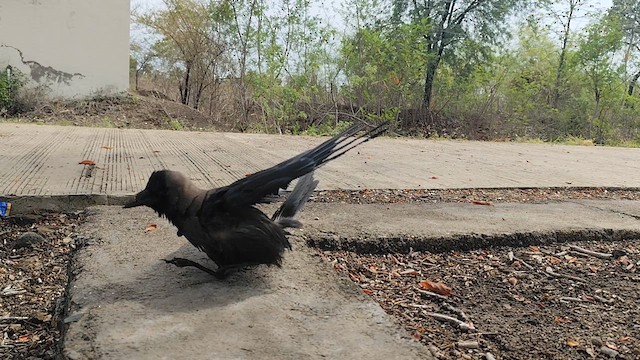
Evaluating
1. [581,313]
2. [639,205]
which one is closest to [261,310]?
[581,313]

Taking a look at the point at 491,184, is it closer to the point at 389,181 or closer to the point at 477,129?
the point at 389,181

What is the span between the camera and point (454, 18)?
1559 centimetres

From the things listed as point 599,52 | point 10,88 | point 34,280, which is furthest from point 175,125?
point 599,52

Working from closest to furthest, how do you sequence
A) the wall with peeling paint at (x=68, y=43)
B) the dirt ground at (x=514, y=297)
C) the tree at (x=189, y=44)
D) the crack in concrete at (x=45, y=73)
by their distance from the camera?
1. the dirt ground at (x=514, y=297)
2. the wall with peeling paint at (x=68, y=43)
3. the crack in concrete at (x=45, y=73)
4. the tree at (x=189, y=44)

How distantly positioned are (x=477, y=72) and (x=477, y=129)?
1.76 m

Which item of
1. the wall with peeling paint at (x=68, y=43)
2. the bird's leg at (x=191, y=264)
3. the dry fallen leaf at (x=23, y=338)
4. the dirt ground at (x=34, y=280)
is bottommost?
the dry fallen leaf at (x=23, y=338)

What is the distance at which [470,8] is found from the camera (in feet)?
50.6

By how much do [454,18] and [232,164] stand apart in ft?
44.6

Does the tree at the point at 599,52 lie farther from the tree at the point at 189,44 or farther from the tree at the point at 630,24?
the tree at the point at 189,44

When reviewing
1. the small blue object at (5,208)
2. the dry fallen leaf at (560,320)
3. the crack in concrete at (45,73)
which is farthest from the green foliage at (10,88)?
the dry fallen leaf at (560,320)

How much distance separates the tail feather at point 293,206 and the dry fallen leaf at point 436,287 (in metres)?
0.51

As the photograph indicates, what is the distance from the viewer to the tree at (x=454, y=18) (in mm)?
15289

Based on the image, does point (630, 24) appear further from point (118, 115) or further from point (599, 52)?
point (118, 115)

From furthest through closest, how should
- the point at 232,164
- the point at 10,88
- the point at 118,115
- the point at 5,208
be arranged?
the point at 118,115, the point at 10,88, the point at 232,164, the point at 5,208
